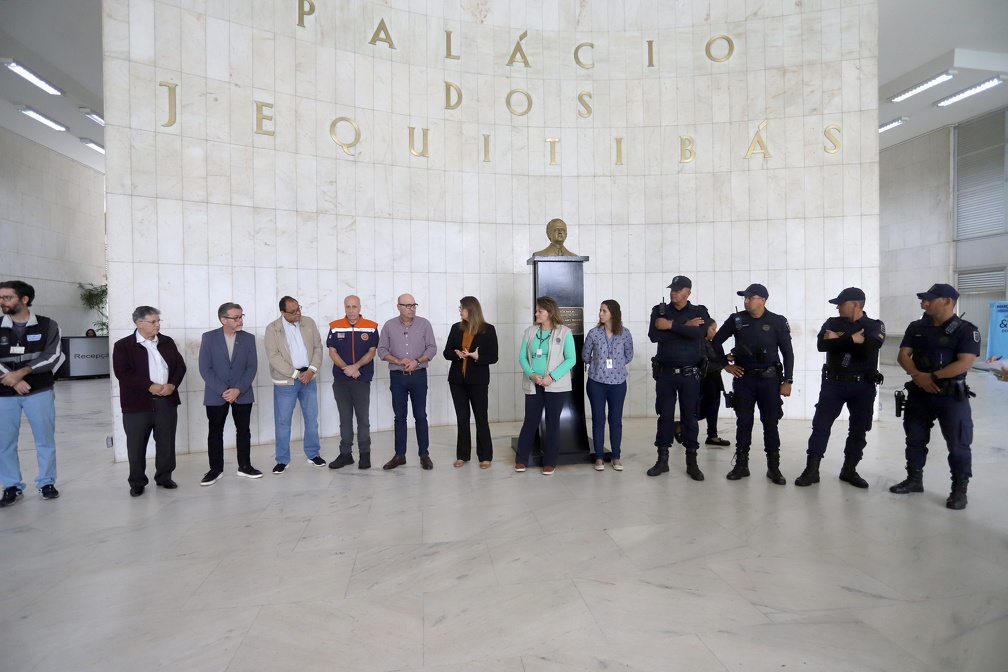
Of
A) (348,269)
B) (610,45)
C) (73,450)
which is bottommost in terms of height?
(73,450)

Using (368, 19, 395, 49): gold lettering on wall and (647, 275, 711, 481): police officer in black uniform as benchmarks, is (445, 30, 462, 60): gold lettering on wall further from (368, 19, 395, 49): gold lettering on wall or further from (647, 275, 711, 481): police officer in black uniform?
(647, 275, 711, 481): police officer in black uniform

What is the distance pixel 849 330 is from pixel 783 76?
477cm

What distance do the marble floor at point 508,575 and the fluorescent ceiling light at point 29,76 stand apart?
830 cm

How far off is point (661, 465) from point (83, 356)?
15061 millimetres

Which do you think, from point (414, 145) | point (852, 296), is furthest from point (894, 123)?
point (414, 145)

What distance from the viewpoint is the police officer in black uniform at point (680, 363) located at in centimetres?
484

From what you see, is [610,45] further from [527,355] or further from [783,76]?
[527,355]

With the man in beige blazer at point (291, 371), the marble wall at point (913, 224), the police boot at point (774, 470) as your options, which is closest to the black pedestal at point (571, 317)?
the police boot at point (774, 470)

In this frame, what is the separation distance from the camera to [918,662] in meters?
2.20

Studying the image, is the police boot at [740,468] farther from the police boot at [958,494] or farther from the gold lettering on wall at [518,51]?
the gold lettering on wall at [518,51]

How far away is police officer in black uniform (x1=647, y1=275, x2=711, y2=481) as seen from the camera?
15.9ft

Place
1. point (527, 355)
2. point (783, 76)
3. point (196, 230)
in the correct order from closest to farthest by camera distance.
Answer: point (527, 355)
point (196, 230)
point (783, 76)

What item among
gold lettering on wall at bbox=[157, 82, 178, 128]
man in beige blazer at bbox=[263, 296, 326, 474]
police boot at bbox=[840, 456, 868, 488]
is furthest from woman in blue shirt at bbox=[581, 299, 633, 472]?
gold lettering on wall at bbox=[157, 82, 178, 128]

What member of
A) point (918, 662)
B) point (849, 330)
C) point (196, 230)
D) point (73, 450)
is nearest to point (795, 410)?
point (849, 330)
